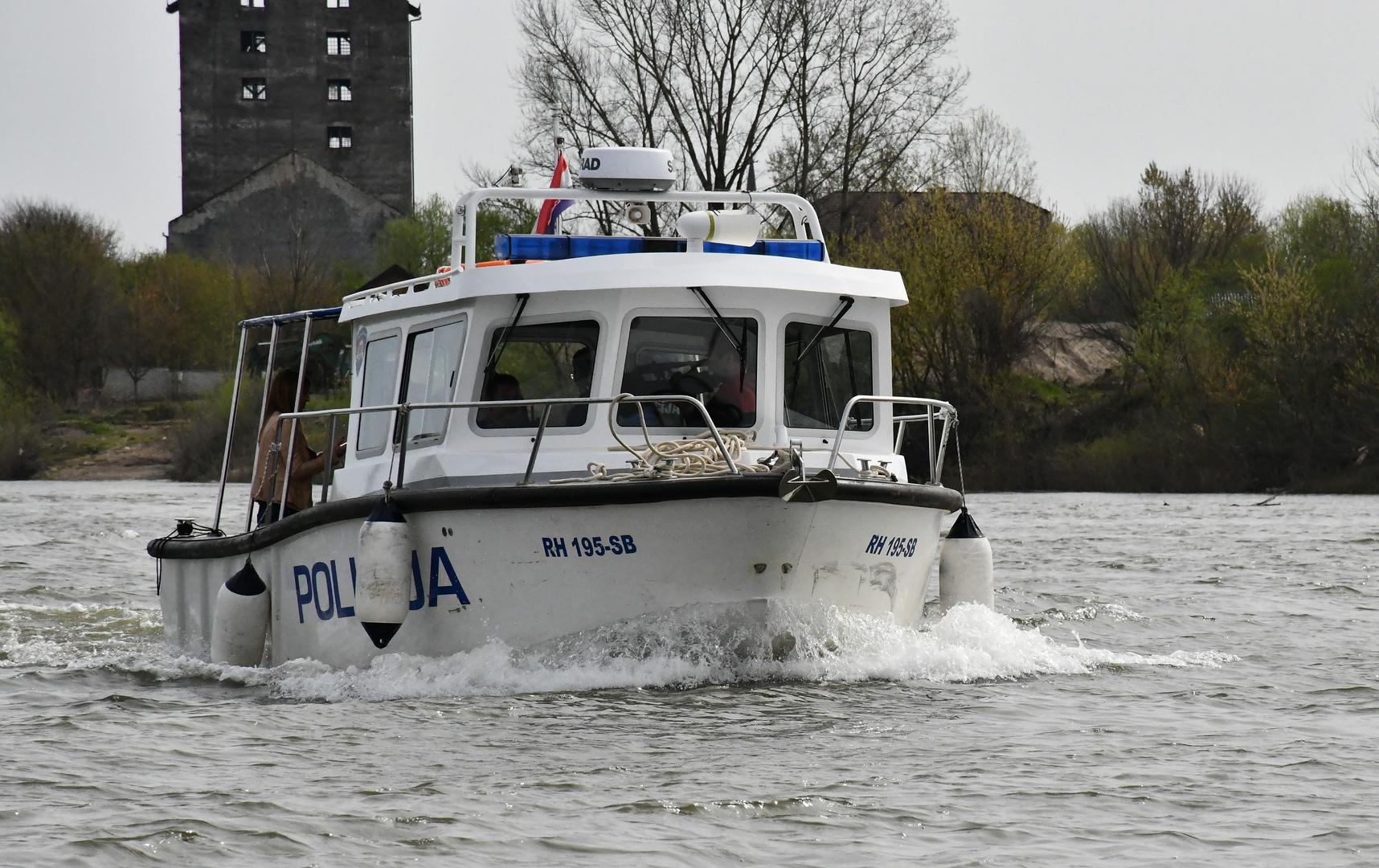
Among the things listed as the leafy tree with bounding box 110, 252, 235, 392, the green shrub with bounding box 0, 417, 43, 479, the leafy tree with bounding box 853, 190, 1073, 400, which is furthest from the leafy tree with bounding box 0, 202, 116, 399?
the leafy tree with bounding box 853, 190, 1073, 400

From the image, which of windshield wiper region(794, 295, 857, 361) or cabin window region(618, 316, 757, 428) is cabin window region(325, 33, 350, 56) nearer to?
windshield wiper region(794, 295, 857, 361)

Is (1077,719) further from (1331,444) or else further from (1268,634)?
(1331,444)

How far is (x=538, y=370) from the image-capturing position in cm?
1067

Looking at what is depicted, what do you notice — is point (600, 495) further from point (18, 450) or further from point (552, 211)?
point (18, 450)

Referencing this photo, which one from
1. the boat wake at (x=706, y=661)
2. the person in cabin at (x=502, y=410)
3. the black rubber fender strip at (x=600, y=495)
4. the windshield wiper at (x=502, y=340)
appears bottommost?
the boat wake at (x=706, y=661)

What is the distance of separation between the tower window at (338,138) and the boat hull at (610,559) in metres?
61.6

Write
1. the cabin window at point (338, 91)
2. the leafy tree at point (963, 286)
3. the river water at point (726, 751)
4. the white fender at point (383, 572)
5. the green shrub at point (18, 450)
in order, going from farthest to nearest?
the cabin window at point (338, 91)
the green shrub at point (18, 450)
the leafy tree at point (963, 286)
the white fender at point (383, 572)
the river water at point (726, 751)

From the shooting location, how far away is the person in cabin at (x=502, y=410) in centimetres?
1039

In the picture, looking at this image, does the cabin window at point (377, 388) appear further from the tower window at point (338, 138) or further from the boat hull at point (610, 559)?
the tower window at point (338, 138)

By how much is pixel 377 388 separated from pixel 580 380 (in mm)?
1672

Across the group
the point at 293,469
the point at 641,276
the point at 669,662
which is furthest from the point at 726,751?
the point at 293,469

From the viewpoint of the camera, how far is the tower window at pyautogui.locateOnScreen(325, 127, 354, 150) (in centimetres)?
7006

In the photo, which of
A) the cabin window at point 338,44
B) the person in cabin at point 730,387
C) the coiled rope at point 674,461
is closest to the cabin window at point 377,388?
the coiled rope at point 674,461

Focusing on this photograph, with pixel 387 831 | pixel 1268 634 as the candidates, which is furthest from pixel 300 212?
pixel 387 831
